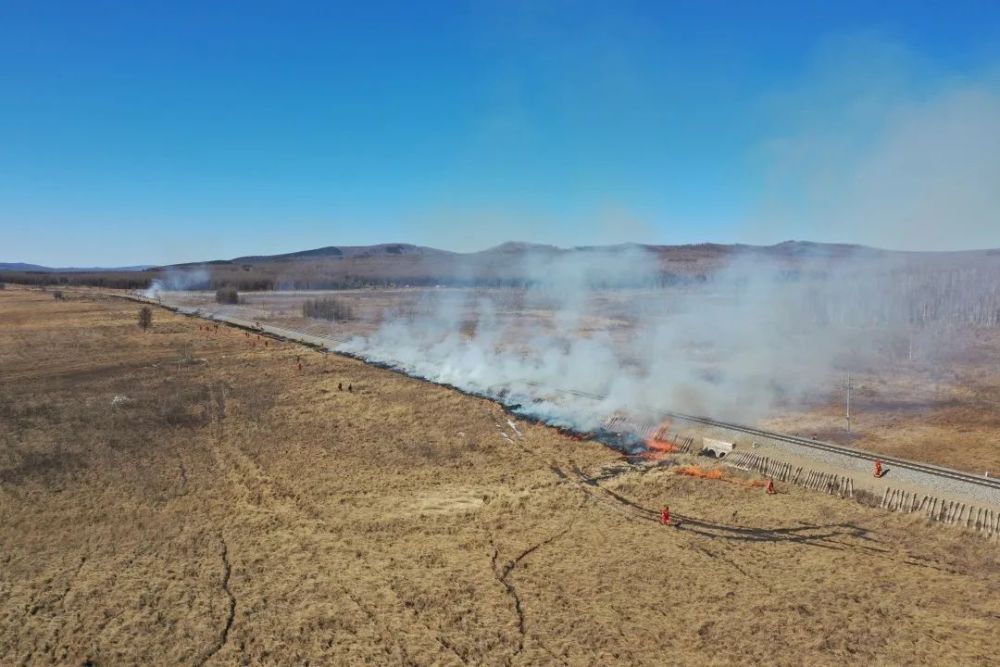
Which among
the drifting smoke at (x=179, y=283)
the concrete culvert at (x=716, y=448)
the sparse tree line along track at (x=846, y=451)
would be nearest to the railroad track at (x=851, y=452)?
the sparse tree line along track at (x=846, y=451)

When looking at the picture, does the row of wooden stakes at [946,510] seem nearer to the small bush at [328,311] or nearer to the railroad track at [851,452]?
the railroad track at [851,452]

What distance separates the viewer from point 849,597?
1515cm

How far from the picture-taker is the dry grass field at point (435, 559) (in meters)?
13.2

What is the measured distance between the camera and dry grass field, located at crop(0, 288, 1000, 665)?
521 inches

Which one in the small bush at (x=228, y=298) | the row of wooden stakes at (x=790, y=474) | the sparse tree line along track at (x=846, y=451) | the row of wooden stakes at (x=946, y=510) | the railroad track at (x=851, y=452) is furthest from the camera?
the small bush at (x=228, y=298)

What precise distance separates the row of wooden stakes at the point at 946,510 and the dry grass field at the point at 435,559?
87cm

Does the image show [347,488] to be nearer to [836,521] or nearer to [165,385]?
[836,521]

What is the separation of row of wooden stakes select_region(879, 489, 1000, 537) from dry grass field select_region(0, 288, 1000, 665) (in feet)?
2.85

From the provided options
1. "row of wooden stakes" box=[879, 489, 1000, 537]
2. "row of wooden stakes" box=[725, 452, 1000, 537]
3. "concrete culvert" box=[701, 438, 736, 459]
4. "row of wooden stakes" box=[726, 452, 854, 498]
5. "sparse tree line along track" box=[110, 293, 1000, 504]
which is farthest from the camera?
"concrete culvert" box=[701, 438, 736, 459]

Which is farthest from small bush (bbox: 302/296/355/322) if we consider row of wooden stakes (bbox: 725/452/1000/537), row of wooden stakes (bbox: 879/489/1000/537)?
row of wooden stakes (bbox: 879/489/1000/537)

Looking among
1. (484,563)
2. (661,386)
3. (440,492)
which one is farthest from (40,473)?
(661,386)

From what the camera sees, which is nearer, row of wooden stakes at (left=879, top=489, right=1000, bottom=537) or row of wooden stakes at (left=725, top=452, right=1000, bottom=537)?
row of wooden stakes at (left=879, top=489, right=1000, bottom=537)

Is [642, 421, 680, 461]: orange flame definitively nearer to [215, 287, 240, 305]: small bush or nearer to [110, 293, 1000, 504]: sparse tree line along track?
[110, 293, 1000, 504]: sparse tree line along track

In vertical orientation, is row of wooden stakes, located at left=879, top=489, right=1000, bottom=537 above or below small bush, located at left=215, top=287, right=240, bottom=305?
below
